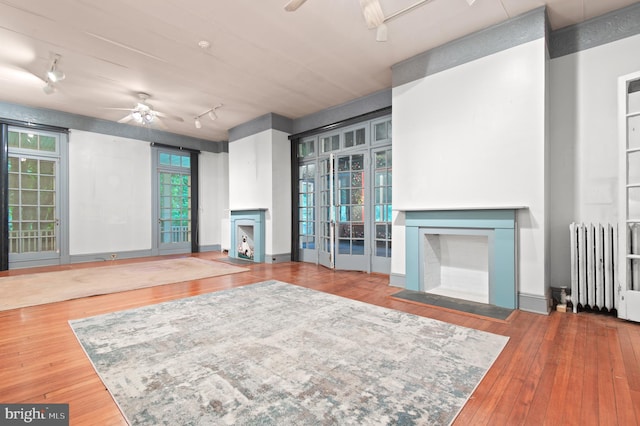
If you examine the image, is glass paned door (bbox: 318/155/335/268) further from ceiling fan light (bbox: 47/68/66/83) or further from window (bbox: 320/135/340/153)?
ceiling fan light (bbox: 47/68/66/83)

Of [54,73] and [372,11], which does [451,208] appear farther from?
[54,73]

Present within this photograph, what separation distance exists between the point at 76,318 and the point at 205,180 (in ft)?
20.1

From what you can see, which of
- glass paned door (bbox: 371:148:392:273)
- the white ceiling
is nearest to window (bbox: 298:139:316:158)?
the white ceiling

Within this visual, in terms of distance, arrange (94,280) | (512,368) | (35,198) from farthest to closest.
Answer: (35,198), (94,280), (512,368)

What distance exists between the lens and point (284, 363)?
196cm

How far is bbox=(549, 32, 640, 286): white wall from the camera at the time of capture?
304cm

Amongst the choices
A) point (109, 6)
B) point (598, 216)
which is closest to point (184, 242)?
point (109, 6)

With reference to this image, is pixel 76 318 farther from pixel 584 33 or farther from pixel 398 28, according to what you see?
pixel 584 33

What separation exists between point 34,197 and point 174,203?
2728 millimetres

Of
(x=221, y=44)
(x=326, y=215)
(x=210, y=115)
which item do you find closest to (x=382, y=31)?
(x=221, y=44)

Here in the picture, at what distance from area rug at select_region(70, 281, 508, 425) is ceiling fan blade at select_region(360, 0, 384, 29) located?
2511mm

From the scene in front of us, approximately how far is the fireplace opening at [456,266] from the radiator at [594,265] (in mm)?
812

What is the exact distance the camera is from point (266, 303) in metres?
3.33

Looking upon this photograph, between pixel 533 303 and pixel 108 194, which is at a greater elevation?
pixel 108 194
